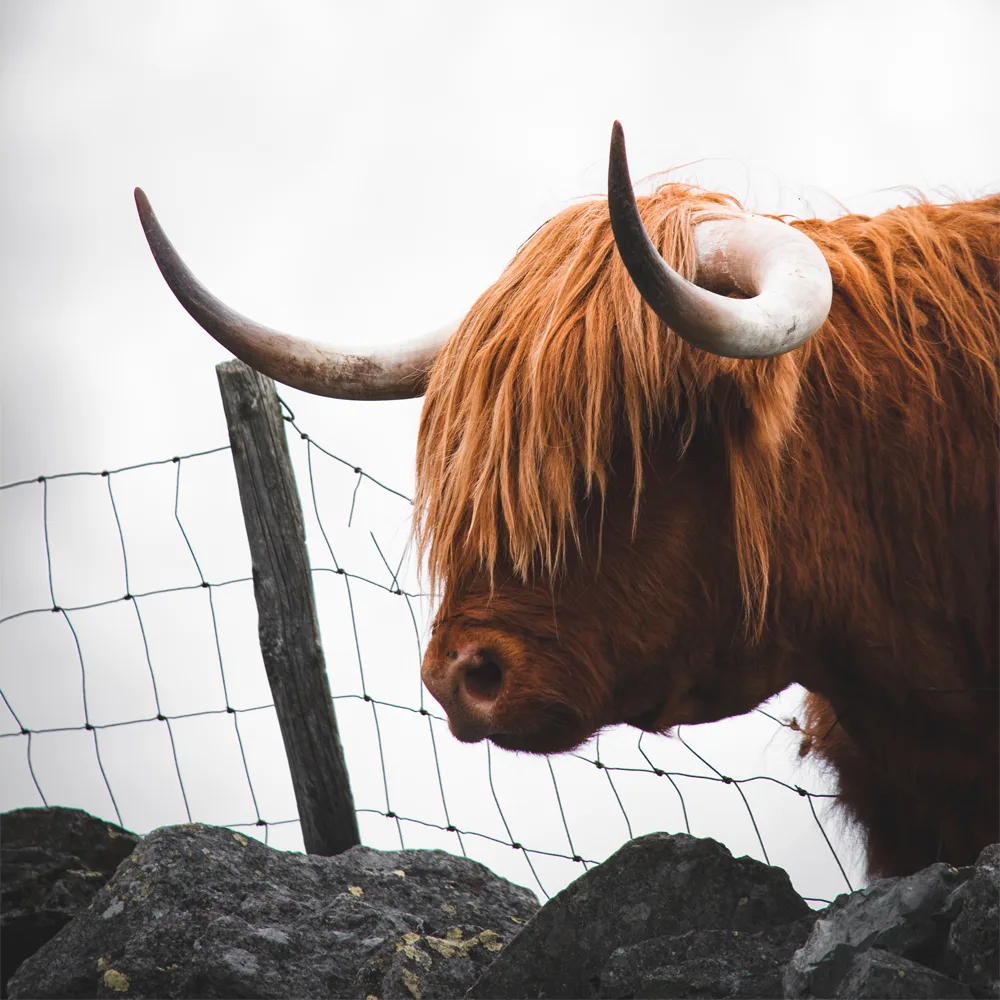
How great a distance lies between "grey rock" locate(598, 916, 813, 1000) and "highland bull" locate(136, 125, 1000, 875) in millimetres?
379

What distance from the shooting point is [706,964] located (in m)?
1.81

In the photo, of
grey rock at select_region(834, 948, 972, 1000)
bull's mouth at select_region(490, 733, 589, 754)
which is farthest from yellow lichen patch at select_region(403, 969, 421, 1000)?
grey rock at select_region(834, 948, 972, 1000)

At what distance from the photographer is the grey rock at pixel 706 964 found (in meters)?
1.76

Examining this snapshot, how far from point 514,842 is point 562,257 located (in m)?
1.48

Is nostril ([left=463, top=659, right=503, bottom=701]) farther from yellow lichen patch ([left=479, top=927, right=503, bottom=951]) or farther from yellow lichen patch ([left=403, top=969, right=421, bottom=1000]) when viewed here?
yellow lichen patch ([left=479, top=927, right=503, bottom=951])

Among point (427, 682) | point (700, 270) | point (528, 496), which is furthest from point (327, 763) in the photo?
point (700, 270)

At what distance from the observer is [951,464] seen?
223 cm

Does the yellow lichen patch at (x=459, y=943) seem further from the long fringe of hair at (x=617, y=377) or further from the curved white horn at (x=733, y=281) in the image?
the curved white horn at (x=733, y=281)

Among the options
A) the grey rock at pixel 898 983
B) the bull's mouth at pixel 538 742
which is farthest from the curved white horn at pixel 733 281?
the grey rock at pixel 898 983

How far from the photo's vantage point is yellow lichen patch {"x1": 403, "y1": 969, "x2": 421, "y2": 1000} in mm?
2045

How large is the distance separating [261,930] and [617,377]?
124 cm

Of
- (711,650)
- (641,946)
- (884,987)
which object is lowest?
(884,987)

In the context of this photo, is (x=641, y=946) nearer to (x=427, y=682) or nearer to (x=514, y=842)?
(x=427, y=682)

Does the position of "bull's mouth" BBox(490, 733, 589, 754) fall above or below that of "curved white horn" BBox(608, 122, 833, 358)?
below
